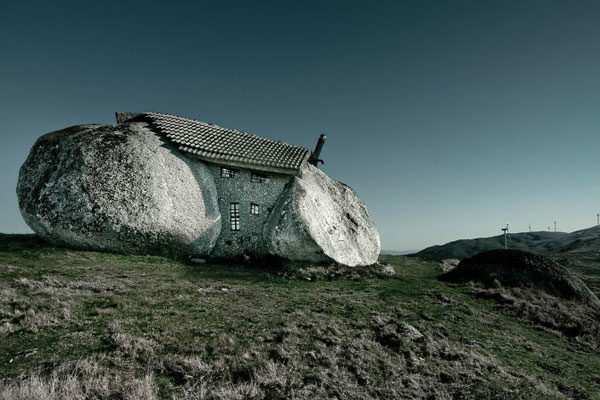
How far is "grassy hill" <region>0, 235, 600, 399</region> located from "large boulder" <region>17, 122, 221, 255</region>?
1.61 m

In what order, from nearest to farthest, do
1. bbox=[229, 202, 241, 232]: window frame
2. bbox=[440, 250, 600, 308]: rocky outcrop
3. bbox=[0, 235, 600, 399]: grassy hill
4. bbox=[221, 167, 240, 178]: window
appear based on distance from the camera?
1. bbox=[0, 235, 600, 399]: grassy hill
2. bbox=[440, 250, 600, 308]: rocky outcrop
3. bbox=[229, 202, 241, 232]: window frame
4. bbox=[221, 167, 240, 178]: window

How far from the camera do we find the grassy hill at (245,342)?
17.7ft

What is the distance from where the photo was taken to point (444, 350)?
8164 mm

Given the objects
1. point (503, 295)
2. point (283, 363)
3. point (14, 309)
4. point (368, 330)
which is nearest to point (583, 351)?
point (503, 295)

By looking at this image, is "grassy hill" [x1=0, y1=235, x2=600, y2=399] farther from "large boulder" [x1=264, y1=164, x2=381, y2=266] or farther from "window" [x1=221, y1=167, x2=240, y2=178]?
"window" [x1=221, y1=167, x2=240, y2=178]

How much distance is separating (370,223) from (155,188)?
15871 millimetres

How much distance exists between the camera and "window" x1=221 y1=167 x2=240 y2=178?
62.6 ft

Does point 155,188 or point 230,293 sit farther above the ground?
point 155,188

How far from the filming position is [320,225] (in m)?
18.2

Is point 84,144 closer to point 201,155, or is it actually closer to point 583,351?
point 201,155

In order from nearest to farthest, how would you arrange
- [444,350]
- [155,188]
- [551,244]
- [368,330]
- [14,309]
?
[14,309]
[444,350]
[368,330]
[155,188]
[551,244]

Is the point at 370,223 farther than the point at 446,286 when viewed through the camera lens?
Yes

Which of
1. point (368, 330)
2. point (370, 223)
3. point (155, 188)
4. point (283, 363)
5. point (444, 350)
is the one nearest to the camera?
point (283, 363)

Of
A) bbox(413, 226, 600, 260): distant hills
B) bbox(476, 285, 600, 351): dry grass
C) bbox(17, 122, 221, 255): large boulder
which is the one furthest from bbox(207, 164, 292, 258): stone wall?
bbox(413, 226, 600, 260): distant hills
